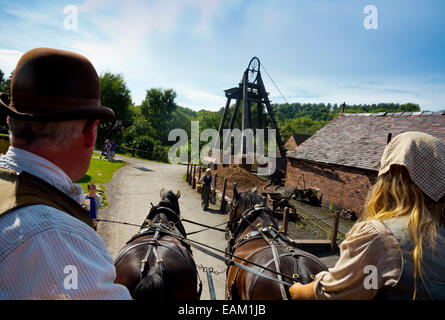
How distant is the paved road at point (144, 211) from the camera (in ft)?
19.1

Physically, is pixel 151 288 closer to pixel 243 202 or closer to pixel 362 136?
pixel 243 202

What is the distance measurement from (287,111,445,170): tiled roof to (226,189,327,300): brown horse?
8.01 meters

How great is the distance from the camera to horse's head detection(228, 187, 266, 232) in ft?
16.5

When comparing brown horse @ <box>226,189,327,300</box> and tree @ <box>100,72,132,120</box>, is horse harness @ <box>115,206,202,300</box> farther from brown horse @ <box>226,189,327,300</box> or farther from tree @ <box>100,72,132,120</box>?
tree @ <box>100,72,132,120</box>

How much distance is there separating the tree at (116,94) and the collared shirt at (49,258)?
40669mm

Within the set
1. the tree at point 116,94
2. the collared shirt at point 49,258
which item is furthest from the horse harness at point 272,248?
the tree at point 116,94

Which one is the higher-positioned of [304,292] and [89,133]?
[89,133]

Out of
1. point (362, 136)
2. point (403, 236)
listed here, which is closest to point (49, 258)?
point (403, 236)

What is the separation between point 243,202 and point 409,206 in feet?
13.4

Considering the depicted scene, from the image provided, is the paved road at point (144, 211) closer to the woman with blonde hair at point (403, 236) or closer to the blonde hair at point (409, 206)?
the woman with blonde hair at point (403, 236)

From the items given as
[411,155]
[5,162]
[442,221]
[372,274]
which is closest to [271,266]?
[372,274]

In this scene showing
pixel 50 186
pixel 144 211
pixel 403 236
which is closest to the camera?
pixel 50 186

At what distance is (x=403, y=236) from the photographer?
4.29 ft
